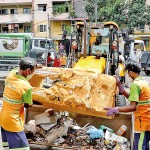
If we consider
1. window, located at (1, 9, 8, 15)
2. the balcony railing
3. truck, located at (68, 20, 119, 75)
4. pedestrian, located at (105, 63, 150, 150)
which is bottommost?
pedestrian, located at (105, 63, 150, 150)

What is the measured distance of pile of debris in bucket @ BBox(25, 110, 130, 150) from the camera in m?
6.19

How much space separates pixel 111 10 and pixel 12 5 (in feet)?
50.6

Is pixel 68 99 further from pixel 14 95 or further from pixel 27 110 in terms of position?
pixel 14 95

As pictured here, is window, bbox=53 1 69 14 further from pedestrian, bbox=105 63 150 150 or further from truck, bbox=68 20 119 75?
pedestrian, bbox=105 63 150 150

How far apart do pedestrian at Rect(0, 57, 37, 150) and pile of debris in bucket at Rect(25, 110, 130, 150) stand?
1.21 m

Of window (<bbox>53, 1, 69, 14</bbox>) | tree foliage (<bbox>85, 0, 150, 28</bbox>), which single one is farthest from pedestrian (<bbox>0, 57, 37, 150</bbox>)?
window (<bbox>53, 1, 69, 14</bbox>)

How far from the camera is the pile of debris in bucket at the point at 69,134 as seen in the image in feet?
20.3

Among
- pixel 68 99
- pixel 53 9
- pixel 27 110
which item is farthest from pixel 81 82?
pixel 53 9

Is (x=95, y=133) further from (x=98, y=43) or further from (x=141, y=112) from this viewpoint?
(x=98, y=43)

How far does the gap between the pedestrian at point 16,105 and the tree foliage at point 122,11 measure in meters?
30.7

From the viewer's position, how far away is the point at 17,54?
65.9 feet

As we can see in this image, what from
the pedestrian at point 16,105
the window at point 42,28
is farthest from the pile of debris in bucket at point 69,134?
→ the window at point 42,28

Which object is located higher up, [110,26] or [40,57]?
[110,26]

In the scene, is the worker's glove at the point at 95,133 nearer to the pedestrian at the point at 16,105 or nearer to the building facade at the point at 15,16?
the pedestrian at the point at 16,105
